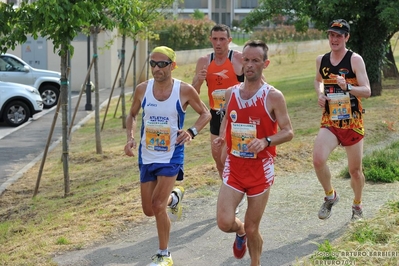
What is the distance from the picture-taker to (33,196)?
11445 mm

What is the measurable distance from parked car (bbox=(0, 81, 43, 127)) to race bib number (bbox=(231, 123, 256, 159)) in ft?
48.5

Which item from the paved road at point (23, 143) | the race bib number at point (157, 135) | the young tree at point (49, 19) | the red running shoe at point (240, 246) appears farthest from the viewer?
the paved road at point (23, 143)

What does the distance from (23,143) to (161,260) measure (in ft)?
37.2

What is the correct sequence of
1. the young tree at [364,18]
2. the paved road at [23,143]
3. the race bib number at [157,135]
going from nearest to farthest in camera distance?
the race bib number at [157,135] < the paved road at [23,143] < the young tree at [364,18]

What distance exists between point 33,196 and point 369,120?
21.9 feet

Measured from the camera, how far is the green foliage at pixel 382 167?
372 inches

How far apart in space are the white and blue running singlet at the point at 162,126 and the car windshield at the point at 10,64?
60.0 feet

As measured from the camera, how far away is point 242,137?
234 inches

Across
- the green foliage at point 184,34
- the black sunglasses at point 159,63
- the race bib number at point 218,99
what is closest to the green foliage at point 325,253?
the black sunglasses at point 159,63

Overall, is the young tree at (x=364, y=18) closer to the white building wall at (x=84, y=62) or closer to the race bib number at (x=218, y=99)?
the race bib number at (x=218, y=99)

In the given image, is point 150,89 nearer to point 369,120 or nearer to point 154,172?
point 154,172

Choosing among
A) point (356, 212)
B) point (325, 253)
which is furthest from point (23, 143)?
point (325, 253)

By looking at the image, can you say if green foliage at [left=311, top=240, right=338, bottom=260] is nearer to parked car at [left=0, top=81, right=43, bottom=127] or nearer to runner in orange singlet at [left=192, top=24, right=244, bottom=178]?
runner in orange singlet at [left=192, top=24, right=244, bottom=178]

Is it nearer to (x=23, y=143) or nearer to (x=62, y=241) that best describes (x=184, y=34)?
(x=23, y=143)
